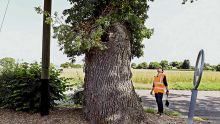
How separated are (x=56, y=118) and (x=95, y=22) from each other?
99.9 inches

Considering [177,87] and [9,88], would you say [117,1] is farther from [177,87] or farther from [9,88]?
[177,87]

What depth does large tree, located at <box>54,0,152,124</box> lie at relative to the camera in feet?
34.3

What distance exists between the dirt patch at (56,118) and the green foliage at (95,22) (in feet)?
5.17

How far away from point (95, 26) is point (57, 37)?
967mm

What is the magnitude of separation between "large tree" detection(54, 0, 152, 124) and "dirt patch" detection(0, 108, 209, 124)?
0.48 m

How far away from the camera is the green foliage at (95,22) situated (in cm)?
1044

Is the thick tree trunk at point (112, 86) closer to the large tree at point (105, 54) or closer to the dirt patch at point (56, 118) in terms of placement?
the large tree at point (105, 54)

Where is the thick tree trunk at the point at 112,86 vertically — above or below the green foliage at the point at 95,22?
below

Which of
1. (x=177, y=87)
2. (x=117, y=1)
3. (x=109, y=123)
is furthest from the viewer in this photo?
(x=177, y=87)

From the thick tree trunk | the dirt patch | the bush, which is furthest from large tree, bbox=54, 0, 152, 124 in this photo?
the bush

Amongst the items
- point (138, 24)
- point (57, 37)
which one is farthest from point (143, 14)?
point (57, 37)

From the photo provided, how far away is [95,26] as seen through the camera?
35.5ft

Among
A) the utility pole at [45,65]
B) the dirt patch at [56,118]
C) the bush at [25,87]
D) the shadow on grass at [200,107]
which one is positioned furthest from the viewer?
the shadow on grass at [200,107]

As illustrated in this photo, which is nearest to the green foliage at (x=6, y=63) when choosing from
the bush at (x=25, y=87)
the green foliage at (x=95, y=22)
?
the bush at (x=25, y=87)
